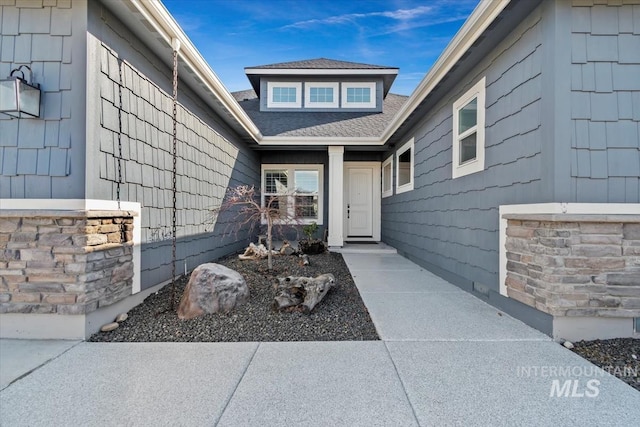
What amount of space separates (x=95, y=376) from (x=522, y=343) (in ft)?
10.9

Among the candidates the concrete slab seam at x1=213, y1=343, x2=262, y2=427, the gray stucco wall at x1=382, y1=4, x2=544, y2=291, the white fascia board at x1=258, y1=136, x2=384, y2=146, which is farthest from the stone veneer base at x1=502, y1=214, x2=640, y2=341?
the white fascia board at x1=258, y1=136, x2=384, y2=146

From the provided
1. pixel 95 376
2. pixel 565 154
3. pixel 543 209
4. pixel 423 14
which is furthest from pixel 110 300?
pixel 423 14

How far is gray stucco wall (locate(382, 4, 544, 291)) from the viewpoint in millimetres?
2984

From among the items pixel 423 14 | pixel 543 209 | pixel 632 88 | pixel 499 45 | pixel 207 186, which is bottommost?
pixel 543 209

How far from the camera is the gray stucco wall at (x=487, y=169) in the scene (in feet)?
9.79

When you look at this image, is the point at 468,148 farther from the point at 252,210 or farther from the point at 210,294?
the point at 210,294

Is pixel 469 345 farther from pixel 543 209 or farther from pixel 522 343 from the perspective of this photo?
pixel 543 209

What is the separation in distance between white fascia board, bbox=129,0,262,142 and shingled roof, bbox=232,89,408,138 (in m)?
2.49

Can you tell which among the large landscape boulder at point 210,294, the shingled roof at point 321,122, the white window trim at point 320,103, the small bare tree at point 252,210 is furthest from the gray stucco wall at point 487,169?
the white window trim at point 320,103

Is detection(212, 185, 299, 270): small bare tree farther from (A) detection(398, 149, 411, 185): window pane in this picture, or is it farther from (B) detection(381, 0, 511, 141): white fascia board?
(B) detection(381, 0, 511, 141): white fascia board

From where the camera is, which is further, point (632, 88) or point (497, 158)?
point (497, 158)

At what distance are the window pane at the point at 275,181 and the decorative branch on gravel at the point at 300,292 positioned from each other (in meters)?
5.75

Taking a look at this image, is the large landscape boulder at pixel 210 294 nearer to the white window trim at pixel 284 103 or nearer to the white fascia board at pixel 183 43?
the white fascia board at pixel 183 43

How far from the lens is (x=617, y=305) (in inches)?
104
